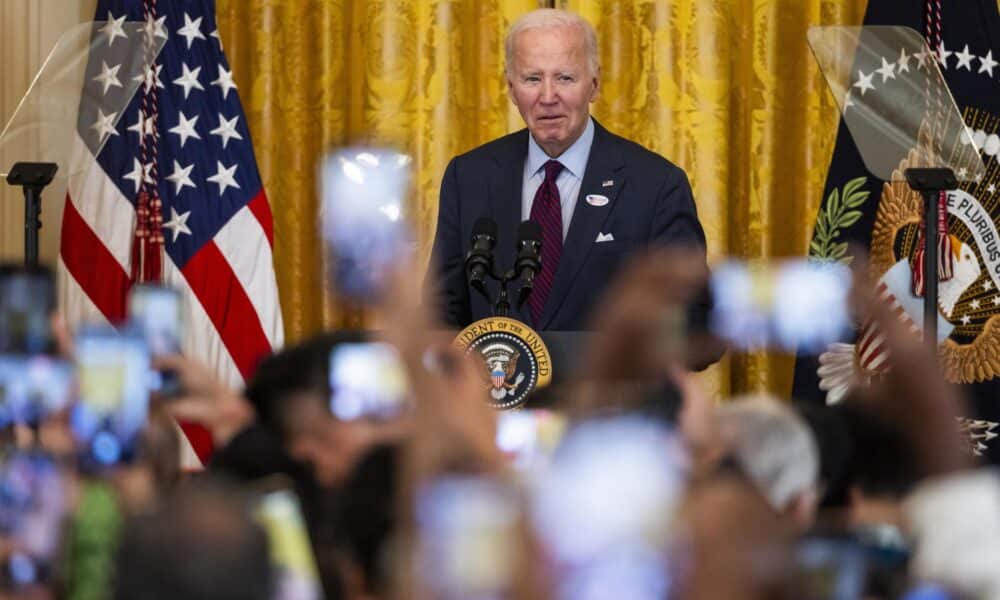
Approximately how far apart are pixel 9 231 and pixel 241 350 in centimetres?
87

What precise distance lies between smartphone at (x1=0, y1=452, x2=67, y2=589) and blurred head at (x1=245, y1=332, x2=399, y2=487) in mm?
295

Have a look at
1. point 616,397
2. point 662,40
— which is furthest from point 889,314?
point 662,40

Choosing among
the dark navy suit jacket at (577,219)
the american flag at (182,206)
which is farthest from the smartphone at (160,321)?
the american flag at (182,206)

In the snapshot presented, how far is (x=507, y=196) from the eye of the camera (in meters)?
4.03

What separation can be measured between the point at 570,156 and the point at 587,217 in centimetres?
30

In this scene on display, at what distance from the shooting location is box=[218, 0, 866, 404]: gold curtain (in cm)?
581

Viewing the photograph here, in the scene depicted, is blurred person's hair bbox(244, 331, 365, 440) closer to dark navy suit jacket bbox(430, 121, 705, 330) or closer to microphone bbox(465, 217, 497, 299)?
microphone bbox(465, 217, 497, 299)

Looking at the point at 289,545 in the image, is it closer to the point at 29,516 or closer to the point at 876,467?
the point at 29,516

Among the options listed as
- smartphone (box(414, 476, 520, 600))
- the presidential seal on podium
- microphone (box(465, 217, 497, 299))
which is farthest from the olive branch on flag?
smartphone (box(414, 476, 520, 600))

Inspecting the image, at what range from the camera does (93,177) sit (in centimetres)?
530

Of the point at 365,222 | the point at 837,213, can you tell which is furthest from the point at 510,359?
the point at 837,213

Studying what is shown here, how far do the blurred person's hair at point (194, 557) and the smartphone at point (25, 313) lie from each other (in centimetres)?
51

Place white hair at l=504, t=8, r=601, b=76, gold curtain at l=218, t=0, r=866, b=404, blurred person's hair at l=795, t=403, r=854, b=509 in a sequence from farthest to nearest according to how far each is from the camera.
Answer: gold curtain at l=218, t=0, r=866, b=404
white hair at l=504, t=8, r=601, b=76
blurred person's hair at l=795, t=403, r=854, b=509

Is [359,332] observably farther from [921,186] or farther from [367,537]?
[921,186]
